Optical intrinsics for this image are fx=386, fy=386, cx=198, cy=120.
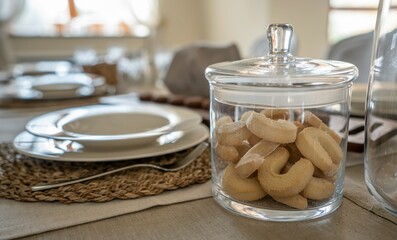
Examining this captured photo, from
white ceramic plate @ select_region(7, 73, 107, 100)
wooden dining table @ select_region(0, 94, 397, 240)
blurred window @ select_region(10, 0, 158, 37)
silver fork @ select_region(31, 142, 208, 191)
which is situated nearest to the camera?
wooden dining table @ select_region(0, 94, 397, 240)

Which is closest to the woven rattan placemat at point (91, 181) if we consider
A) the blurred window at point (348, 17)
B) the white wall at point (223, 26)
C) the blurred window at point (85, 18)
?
the white wall at point (223, 26)

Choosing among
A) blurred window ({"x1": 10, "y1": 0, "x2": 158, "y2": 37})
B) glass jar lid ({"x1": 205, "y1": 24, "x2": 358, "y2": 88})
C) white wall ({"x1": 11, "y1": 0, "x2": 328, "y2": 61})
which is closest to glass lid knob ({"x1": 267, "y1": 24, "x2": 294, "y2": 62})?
glass jar lid ({"x1": 205, "y1": 24, "x2": 358, "y2": 88})

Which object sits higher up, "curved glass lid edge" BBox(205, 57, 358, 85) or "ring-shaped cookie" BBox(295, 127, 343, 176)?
"curved glass lid edge" BBox(205, 57, 358, 85)

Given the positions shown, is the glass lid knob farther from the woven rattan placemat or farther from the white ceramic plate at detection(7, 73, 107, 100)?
the white ceramic plate at detection(7, 73, 107, 100)

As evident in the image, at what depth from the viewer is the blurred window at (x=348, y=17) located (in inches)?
109

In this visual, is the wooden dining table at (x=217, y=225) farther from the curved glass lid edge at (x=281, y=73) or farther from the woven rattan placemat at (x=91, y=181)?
the curved glass lid edge at (x=281, y=73)

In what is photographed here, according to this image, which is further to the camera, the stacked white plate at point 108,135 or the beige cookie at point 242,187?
the stacked white plate at point 108,135

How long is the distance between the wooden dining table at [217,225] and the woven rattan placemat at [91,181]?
0.07ft

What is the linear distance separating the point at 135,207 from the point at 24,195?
0.14m

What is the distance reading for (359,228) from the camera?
39cm

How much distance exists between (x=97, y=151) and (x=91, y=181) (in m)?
0.07

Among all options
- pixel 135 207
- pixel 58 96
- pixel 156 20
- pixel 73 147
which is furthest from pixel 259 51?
pixel 156 20

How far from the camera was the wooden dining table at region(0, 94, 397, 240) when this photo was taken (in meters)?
0.38

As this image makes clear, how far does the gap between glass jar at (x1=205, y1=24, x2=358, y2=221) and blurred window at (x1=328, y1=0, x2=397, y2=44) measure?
8.15 ft
